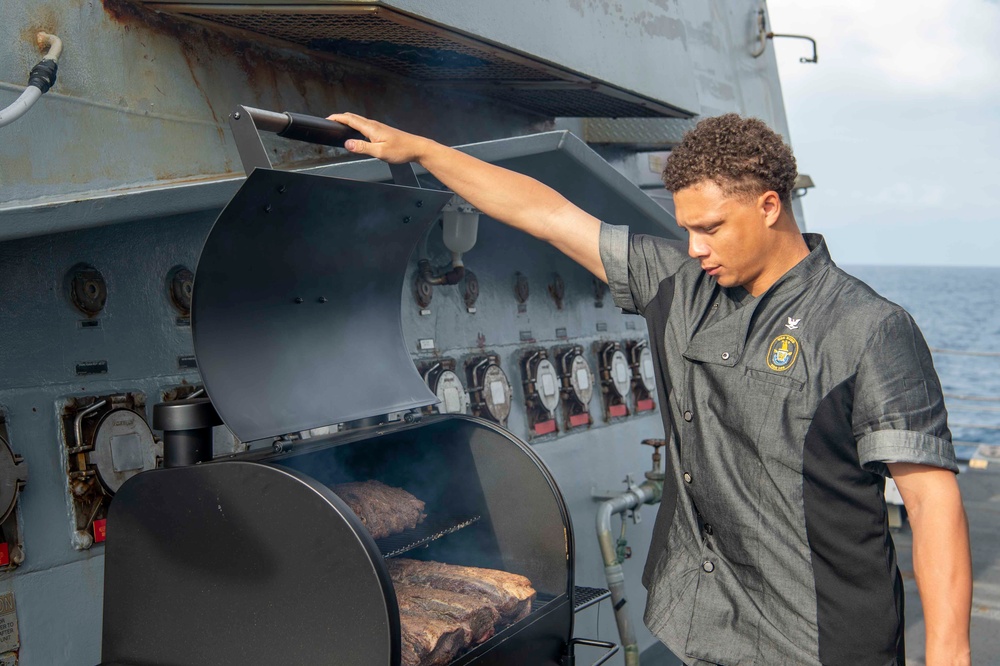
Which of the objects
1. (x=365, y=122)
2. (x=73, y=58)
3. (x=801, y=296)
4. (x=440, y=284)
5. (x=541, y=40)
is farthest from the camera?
(x=440, y=284)

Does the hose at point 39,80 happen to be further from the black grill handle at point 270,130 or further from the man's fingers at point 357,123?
the man's fingers at point 357,123

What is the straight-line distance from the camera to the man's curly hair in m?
2.15

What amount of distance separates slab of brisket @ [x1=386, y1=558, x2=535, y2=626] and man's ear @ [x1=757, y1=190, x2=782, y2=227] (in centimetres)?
129

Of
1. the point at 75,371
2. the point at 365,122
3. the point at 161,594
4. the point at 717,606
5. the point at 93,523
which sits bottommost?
the point at 717,606

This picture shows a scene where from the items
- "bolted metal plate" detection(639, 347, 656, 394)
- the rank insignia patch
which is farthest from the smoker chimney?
"bolted metal plate" detection(639, 347, 656, 394)

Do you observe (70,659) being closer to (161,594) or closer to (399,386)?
(161,594)

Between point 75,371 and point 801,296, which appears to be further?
point 75,371

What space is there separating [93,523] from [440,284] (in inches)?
72.5

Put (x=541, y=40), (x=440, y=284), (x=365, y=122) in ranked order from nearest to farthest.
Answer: (x=365, y=122), (x=541, y=40), (x=440, y=284)

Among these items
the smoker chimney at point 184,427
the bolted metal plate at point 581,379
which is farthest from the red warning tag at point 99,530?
the bolted metal plate at point 581,379

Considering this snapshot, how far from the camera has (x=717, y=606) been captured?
2.32 m

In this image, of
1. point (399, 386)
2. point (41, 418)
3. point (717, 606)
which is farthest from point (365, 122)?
point (717, 606)

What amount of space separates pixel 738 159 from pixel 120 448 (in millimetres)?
1896

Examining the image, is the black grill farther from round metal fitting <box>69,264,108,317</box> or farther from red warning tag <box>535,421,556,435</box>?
red warning tag <box>535,421,556,435</box>
